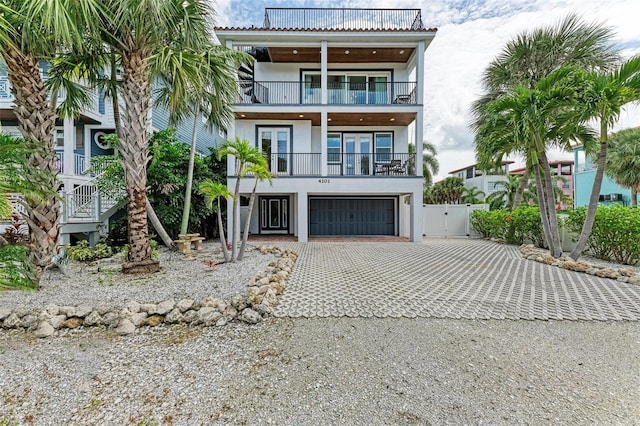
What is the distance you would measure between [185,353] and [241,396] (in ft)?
3.45

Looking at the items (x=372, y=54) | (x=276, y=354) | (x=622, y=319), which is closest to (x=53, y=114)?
(x=276, y=354)

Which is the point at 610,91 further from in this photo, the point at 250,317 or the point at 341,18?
the point at 341,18

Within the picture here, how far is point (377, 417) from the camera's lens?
83.3 inches

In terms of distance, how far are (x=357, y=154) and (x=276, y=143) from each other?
4.17m

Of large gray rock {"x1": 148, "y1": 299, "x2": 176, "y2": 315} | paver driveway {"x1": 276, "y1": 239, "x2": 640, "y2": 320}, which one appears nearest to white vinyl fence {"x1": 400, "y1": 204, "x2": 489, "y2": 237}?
paver driveway {"x1": 276, "y1": 239, "x2": 640, "y2": 320}

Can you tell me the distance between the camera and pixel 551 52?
36.9 ft

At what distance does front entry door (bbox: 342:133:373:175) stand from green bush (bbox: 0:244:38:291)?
41.6ft

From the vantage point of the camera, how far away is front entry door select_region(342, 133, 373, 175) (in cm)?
1439

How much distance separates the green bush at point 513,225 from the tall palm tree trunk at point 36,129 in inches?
552

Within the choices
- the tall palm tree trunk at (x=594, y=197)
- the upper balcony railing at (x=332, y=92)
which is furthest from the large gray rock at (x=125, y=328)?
the upper balcony railing at (x=332, y=92)

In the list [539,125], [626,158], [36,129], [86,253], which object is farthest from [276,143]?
[626,158]

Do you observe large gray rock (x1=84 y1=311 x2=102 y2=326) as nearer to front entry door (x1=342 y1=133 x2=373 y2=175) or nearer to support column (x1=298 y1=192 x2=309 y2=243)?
support column (x1=298 y1=192 x2=309 y2=243)

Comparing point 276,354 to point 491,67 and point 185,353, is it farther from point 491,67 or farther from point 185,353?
point 491,67

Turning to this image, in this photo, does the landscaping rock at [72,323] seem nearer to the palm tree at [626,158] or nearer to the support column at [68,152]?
the support column at [68,152]
